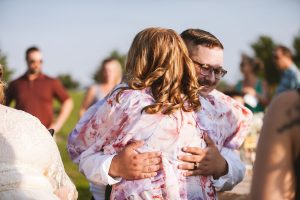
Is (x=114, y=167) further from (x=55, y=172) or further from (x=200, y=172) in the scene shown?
(x=200, y=172)

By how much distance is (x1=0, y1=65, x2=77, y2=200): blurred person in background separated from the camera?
246 centimetres

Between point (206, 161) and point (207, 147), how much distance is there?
0.24 feet

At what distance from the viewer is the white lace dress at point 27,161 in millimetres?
2456

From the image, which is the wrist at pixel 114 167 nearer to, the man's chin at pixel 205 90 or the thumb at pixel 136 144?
the thumb at pixel 136 144

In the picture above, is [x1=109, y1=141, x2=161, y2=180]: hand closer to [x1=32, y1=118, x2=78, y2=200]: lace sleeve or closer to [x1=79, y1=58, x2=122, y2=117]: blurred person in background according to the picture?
[x1=32, y1=118, x2=78, y2=200]: lace sleeve

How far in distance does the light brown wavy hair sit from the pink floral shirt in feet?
0.17

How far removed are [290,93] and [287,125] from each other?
0.34 ft

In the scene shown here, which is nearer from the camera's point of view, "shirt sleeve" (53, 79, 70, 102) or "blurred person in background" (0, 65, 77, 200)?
"blurred person in background" (0, 65, 77, 200)

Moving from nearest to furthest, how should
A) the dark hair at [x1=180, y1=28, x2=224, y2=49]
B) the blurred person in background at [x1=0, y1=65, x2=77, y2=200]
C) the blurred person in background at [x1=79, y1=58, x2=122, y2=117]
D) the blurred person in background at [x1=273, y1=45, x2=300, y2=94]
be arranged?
the blurred person in background at [x1=0, y1=65, x2=77, y2=200], the dark hair at [x1=180, y1=28, x2=224, y2=49], the blurred person in background at [x1=79, y1=58, x2=122, y2=117], the blurred person in background at [x1=273, y1=45, x2=300, y2=94]

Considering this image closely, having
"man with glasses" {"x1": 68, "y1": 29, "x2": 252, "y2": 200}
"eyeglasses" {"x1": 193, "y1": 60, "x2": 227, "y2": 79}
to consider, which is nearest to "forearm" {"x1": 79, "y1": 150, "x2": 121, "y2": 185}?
"man with glasses" {"x1": 68, "y1": 29, "x2": 252, "y2": 200}

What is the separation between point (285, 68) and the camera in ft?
29.1

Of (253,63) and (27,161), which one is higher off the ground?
(27,161)

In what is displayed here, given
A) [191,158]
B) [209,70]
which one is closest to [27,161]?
[191,158]

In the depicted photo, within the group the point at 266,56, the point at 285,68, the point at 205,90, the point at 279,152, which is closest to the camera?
the point at 279,152
